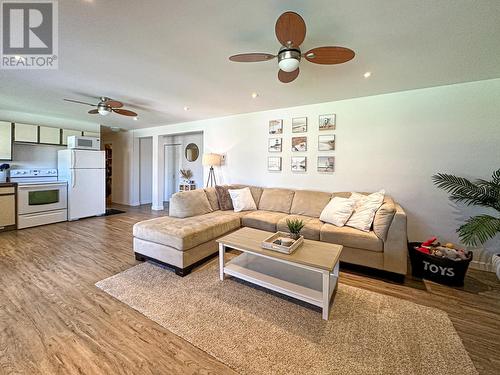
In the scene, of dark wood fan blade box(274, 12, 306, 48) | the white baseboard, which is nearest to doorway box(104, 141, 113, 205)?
dark wood fan blade box(274, 12, 306, 48)

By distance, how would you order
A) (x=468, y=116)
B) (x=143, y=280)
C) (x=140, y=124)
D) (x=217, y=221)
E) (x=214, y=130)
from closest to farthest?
1. (x=143, y=280)
2. (x=468, y=116)
3. (x=217, y=221)
4. (x=214, y=130)
5. (x=140, y=124)

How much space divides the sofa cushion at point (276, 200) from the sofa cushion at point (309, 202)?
0.10 meters

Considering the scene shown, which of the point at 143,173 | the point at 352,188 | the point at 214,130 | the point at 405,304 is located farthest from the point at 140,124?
the point at 405,304

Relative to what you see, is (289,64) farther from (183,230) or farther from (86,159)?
(86,159)

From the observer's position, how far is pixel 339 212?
2893 mm

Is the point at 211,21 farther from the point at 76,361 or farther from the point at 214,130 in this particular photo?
the point at 214,130

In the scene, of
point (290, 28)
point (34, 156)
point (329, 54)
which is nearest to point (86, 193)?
point (34, 156)

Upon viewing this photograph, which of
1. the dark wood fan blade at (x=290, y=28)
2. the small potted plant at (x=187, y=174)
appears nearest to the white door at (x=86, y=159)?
the small potted plant at (x=187, y=174)

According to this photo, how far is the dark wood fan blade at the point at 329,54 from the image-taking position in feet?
5.57

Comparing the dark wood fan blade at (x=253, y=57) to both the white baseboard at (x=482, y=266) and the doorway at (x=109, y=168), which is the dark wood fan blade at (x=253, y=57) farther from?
the doorway at (x=109, y=168)

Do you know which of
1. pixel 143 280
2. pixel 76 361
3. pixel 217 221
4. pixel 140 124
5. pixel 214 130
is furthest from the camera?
pixel 140 124

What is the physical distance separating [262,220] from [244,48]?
225cm

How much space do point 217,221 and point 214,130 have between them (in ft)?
8.84

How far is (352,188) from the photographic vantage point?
3537 mm
